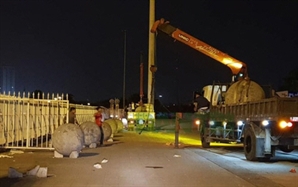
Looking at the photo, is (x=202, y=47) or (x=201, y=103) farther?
(x=202, y=47)

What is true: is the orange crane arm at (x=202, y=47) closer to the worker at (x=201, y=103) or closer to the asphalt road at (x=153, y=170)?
the worker at (x=201, y=103)

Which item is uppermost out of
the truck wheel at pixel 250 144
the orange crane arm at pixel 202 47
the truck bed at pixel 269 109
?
the orange crane arm at pixel 202 47

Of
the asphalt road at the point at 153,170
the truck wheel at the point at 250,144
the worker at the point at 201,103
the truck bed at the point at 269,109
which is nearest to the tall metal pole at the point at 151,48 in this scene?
the worker at the point at 201,103

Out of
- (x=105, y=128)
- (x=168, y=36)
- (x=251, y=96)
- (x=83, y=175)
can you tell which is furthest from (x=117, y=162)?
(x=168, y=36)

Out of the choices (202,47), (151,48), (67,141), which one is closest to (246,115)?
(67,141)

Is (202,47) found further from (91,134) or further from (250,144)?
(250,144)

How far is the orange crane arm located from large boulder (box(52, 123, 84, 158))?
11.8 m

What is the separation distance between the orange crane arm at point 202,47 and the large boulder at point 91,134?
8564 millimetres

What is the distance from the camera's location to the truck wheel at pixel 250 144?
17788mm

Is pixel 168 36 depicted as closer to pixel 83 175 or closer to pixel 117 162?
pixel 117 162

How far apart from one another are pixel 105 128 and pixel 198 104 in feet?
16.2

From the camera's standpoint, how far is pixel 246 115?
19.6 m

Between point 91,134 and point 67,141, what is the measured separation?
17.4 feet

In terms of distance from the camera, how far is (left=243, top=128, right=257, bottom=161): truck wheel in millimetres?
17788
